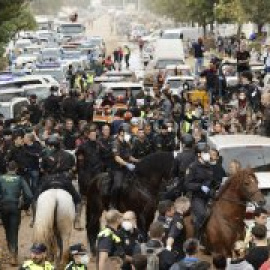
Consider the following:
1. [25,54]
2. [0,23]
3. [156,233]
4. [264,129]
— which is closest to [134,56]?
[25,54]

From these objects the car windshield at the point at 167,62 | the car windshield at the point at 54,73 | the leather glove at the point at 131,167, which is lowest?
the car windshield at the point at 167,62

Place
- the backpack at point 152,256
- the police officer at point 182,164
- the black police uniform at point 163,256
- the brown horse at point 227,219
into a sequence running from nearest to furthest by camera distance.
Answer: the backpack at point 152,256
the black police uniform at point 163,256
the brown horse at point 227,219
the police officer at point 182,164

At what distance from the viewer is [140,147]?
797 inches

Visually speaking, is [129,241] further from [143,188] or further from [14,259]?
[14,259]

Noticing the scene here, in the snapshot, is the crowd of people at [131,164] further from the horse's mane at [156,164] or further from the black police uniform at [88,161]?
the horse's mane at [156,164]

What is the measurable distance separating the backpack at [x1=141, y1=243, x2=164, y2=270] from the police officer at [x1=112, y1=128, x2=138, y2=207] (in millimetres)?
4542

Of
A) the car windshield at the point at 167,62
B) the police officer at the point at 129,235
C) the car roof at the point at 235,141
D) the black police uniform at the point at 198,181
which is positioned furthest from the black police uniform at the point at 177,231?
the car windshield at the point at 167,62

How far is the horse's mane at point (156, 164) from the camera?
17.0 metres

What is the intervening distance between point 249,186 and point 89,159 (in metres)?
4.67

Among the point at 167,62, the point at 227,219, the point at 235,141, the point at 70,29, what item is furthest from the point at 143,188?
the point at 70,29

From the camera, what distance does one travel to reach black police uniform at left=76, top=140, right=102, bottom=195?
18906 millimetres

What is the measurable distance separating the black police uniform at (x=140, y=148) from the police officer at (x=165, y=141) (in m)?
1.21

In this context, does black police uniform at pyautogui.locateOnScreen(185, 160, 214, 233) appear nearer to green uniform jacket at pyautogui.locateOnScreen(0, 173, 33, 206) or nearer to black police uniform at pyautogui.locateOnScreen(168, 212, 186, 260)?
black police uniform at pyautogui.locateOnScreen(168, 212, 186, 260)

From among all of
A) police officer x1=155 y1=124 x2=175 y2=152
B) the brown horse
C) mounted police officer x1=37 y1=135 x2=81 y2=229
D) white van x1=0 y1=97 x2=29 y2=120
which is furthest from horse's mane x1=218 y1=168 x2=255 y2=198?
white van x1=0 y1=97 x2=29 y2=120
